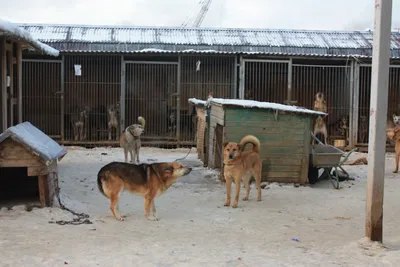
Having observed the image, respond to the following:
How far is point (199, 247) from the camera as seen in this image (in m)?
6.16

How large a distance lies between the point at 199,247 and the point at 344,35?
48.3ft

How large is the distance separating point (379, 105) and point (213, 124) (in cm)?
611

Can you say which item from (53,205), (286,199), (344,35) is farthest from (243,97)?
(53,205)

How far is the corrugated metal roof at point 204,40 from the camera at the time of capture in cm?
1697

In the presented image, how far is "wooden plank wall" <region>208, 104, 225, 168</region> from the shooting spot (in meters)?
10.9

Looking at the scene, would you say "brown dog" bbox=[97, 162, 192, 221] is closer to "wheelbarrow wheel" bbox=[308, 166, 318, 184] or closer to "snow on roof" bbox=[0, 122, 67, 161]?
"snow on roof" bbox=[0, 122, 67, 161]

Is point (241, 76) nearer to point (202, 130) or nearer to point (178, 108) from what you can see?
point (178, 108)

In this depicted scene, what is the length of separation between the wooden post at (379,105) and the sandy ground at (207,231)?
0.52 m

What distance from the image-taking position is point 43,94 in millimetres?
17891

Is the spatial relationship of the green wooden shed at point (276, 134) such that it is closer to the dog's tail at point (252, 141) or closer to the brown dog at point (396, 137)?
the dog's tail at point (252, 141)

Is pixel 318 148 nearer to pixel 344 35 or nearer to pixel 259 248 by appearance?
pixel 259 248

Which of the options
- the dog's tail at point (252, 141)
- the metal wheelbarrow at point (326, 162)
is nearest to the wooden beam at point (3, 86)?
the dog's tail at point (252, 141)

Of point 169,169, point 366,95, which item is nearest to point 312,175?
point 169,169

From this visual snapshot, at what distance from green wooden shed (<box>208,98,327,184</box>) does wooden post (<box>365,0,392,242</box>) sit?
181 inches
